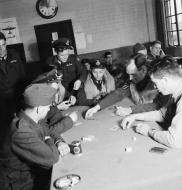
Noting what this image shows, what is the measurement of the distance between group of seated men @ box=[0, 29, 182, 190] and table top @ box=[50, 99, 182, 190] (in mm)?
125

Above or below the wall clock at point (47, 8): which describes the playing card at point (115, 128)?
below

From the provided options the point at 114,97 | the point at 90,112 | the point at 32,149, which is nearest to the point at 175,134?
the point at 32,149

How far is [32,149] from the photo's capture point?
2057 mm

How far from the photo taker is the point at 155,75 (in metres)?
2.08

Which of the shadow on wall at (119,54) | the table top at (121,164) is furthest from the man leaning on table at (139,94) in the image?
the shadow on wall at (119,54)

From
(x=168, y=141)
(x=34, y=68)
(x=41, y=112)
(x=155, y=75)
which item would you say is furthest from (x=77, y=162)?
(x=34, y=68)

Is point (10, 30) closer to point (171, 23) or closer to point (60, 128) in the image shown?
point (171, 23)

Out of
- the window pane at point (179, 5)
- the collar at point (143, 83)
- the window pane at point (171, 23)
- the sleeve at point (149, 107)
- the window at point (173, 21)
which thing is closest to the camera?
the sleeve at point (149, 107)

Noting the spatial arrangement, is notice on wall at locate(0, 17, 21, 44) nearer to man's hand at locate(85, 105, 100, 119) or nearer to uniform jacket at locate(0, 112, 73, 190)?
man's hand at locate(85, 105, 100, 119)

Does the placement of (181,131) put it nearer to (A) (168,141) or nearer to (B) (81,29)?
(A) (168,141)

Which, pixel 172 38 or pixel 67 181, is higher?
pixel 172 38

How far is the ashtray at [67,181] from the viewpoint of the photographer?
1660 millimetres

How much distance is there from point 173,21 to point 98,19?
84.4 inches

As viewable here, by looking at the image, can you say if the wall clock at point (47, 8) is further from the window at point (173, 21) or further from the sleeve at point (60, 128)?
the sleeve at point (60, 128)
